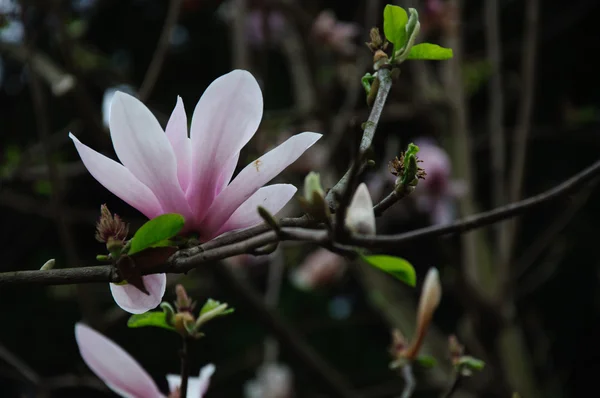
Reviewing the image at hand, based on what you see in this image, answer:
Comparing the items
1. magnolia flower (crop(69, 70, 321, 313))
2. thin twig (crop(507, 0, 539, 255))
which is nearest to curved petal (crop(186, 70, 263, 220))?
magnolia flower (crop(69, 70, 321, 313))

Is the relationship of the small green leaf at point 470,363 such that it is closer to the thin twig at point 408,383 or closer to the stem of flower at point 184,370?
the thin twig at point 408,383

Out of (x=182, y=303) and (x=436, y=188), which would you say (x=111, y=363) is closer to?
(x=182, y=303)

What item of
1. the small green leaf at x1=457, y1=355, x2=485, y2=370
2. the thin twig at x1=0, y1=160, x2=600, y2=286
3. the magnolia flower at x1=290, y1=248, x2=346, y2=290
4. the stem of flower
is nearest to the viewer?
the thin twig at x1=0, y1=160, x2=600, y2=286

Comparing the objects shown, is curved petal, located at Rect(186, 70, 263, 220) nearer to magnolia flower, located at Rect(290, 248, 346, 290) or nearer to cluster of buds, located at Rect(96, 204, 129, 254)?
cluster of buds, located at Rect(96, 204, 129, 254)

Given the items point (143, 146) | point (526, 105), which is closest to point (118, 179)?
point (143, 146)

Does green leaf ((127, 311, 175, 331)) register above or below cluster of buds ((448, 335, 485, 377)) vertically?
above

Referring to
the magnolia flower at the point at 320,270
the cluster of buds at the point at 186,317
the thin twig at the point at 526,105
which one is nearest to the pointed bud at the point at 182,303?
the cluster of buds at the point at 186,317
